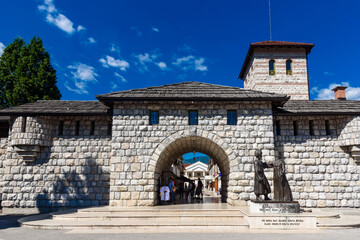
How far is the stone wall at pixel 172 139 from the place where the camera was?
12445 mm

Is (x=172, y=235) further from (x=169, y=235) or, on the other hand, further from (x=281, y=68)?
(x=281, y=68)

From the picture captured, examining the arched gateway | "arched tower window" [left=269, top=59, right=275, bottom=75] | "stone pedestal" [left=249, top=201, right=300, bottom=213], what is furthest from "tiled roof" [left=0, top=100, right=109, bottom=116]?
"arched tower window" [left=269, top=59, right=275, bottom=75]

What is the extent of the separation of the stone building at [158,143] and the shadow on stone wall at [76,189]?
0.17 feet

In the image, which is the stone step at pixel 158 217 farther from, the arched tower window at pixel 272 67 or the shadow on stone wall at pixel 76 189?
the arched tower window at pixel 272 67

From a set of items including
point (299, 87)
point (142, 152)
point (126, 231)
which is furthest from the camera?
point (299, 87)

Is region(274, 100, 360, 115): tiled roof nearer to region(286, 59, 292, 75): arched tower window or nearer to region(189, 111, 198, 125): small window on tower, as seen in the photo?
region(189, 111, 198, 125): small window on tower

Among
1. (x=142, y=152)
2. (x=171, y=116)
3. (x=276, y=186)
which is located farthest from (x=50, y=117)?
(x=276, y=186)

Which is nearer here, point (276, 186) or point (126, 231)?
point (126, 231)

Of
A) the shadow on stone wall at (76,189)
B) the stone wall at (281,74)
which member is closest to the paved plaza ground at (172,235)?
the shadow on stone wall at (76,189)

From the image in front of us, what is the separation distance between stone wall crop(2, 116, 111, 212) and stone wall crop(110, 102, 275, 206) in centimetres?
150

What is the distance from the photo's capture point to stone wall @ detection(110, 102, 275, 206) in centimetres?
1245

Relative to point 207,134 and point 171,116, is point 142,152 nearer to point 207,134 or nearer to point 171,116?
point 171,116

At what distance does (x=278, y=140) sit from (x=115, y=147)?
8941 millimetres

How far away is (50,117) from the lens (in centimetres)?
1401
